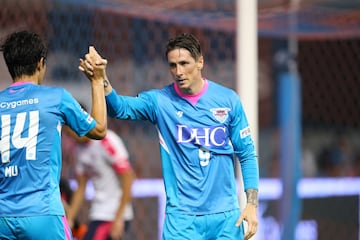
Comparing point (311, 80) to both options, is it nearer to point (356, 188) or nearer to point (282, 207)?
point (356, 188)

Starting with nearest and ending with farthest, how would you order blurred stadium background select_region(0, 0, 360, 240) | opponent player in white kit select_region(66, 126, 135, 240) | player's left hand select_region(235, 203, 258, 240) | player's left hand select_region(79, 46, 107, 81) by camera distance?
1. player's left hand select_region(79, 46, 107, 81)
2. player's left hand select_region(235, 203, 258, 240)
3. opponent player in white kit select_region(66, 126, 135, 240)
4. blurred stadium background select_region(0, 0, 360, 240)

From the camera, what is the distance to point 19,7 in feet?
33.8

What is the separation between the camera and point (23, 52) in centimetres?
537

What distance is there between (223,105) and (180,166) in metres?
0.49

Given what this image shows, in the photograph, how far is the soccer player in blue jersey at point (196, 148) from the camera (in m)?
6.17

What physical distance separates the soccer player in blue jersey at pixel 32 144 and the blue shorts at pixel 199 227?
3.09 ft

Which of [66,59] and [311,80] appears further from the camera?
[311,80]

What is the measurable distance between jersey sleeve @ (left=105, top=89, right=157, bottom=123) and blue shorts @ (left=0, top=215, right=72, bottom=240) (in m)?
1.01

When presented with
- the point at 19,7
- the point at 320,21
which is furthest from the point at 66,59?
the point at 320,21

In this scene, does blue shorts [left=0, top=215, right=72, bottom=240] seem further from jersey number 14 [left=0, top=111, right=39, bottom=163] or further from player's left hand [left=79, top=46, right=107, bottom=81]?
player's left hand [left=79, top=46, right=107, bottom=81]

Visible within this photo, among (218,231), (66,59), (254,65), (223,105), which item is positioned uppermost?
(66,59)

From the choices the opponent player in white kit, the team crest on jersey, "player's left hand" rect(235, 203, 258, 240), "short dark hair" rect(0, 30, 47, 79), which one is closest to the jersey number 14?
"short dark hair" rect(0, 30, 47, 79)

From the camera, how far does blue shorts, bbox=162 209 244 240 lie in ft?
20.1

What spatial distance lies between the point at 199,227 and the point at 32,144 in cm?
138
